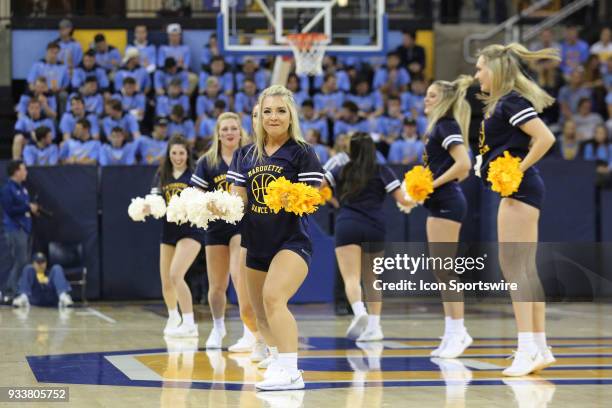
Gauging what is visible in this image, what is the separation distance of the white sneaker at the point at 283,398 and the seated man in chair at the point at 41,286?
866 cm

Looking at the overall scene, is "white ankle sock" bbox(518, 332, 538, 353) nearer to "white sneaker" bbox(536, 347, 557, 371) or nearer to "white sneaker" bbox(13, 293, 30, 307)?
"white sneaker" bbox(536, 347, 557, 371)

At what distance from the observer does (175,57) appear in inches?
824

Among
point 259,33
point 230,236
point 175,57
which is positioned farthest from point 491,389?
point 175,57

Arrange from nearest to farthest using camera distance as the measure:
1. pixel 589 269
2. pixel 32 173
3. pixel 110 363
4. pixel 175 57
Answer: pixel 110 363 → pixel 589 269 → pixel 32 173 → pixel 175 57

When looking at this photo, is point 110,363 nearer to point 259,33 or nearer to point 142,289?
point 142,289

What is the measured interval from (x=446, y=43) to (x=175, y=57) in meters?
6.30

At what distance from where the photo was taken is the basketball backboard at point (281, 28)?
16.6m

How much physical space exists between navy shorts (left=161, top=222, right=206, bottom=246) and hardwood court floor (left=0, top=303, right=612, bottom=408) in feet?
3.48

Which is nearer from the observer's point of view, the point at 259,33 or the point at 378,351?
the point at 378,351

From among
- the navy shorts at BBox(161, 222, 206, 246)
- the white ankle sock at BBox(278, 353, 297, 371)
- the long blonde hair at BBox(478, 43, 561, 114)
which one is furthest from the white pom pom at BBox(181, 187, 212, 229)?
the navy shorts at BBox(161, 222, 206, 246)

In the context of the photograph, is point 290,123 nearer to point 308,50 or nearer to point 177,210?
point 177,210

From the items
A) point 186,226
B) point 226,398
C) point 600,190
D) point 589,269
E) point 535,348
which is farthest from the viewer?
point 600,190

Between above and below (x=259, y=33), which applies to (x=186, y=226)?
below

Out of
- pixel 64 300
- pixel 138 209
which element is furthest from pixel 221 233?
pixel 64 300
